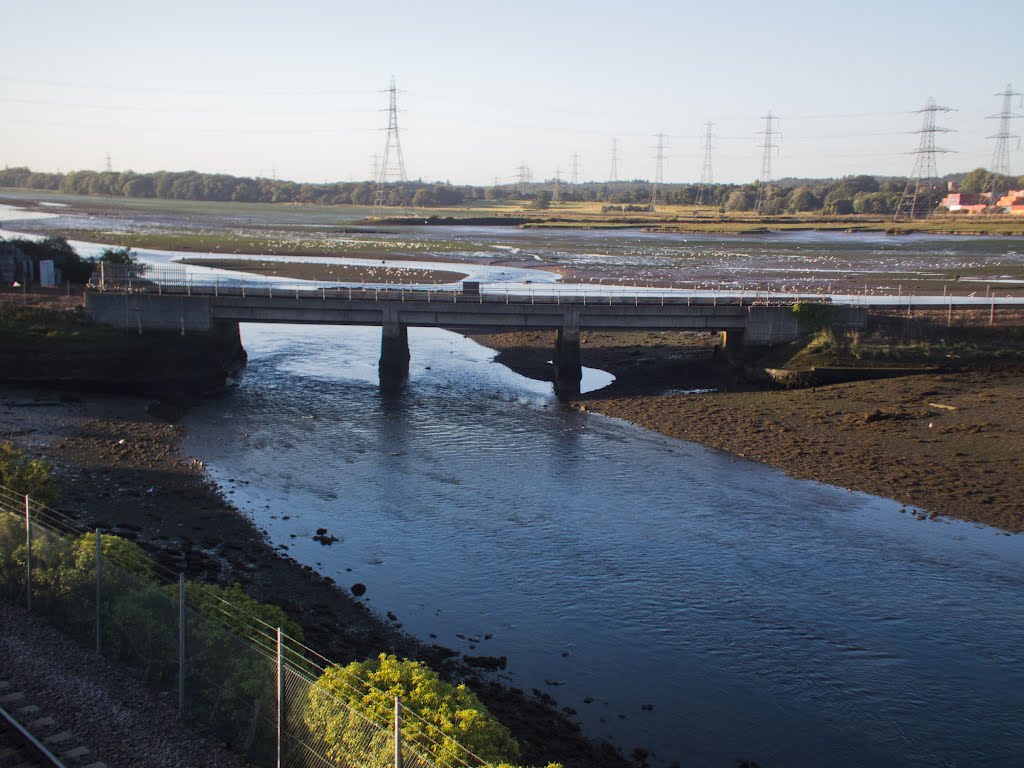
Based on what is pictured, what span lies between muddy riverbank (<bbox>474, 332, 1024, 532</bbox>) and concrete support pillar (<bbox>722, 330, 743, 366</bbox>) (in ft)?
2.70

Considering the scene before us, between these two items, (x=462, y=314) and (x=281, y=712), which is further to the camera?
(x=462, y=314)

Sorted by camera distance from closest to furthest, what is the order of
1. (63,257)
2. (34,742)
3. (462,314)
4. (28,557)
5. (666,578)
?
(34,742) → (28,557) → (666,578) → (462,314) → (63,257)

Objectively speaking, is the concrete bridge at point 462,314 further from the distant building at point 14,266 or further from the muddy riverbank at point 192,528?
the distant building at point 14,266

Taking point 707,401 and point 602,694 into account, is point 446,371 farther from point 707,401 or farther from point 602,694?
point 602,694

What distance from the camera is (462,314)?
59.2 meters

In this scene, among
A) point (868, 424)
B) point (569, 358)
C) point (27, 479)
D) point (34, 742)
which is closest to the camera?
point (34, 742)

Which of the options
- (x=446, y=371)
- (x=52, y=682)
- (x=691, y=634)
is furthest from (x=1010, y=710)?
(x=446, y=371)

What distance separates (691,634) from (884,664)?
183 inches

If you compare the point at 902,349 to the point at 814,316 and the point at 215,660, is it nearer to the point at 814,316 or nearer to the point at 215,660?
the point at 814,316

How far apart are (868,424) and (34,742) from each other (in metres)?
38.9


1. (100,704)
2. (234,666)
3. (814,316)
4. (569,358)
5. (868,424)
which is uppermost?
(814,316)

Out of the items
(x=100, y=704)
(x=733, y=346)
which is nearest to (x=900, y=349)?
(x=733, y=346)

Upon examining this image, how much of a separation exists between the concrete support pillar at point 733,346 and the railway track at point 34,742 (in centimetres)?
4862

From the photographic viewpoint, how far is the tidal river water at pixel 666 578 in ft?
69.8
